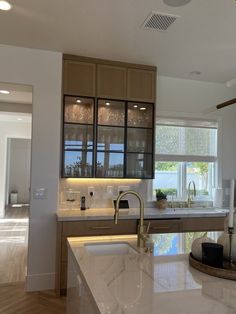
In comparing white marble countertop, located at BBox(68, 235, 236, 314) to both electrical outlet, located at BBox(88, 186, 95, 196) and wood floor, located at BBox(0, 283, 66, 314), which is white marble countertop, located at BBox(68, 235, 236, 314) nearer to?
wood floor, located at BBox(0, 283, 66, 314)

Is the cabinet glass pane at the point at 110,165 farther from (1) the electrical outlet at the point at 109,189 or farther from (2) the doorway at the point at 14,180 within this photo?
(2) the doorway at the point at 14,180

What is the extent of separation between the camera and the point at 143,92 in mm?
3869

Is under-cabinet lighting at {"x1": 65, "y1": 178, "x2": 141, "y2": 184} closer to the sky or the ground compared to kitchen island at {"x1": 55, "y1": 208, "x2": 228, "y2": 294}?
closer to the sky

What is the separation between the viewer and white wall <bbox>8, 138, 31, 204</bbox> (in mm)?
10766

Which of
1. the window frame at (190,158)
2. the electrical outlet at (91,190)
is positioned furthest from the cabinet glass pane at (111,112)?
the electrical outlet at (91,190)

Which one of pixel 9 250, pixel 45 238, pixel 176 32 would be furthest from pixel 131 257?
pixel 9 250

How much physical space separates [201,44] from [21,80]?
7.00ft

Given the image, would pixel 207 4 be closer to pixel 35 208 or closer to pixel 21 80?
pixel 21 80

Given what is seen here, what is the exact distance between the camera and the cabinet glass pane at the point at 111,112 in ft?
12.3

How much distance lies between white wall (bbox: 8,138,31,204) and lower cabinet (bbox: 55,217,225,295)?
26.8ft

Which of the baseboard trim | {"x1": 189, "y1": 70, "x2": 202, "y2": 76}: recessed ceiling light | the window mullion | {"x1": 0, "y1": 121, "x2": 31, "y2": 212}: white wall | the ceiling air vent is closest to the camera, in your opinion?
the ceiling air vent

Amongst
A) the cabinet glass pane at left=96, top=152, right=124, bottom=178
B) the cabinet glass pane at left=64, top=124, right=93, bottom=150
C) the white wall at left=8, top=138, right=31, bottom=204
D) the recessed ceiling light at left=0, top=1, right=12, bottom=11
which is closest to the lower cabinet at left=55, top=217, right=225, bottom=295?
the cabinet glass pane at left=96, top=152, right=124, bottom=178

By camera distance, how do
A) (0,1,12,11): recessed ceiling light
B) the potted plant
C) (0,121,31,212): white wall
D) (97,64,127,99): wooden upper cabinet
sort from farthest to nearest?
1. (0,121,31,212): white wall
2. the potted plant
3. (97,64,127,99): wooden upper cabinet
4. (0,1,12,11): recessed ceiling light

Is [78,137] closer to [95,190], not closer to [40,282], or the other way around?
[95,190]
